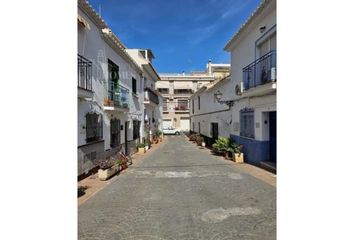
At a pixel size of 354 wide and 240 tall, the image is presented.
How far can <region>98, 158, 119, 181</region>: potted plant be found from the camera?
8.68m

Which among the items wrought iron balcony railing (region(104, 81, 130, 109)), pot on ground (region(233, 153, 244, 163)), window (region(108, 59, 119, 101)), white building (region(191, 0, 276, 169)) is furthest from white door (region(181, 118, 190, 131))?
pot on ground (region(233, 153, 244, 163))

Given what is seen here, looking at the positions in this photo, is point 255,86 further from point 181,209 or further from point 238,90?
point 181,209

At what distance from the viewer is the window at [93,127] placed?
9.20 meters

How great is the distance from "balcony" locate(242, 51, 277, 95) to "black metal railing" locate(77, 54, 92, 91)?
22.4 feet

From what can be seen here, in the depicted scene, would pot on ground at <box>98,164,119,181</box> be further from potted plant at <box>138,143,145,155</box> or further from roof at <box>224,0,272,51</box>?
roof at <box>224,0,272,51</box>

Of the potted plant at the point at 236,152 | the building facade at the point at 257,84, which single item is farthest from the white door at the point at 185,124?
the potted plant at the point at 236,152

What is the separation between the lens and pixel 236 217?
4922mm

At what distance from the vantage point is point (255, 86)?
32.9ft

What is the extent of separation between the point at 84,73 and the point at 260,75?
7349 mm

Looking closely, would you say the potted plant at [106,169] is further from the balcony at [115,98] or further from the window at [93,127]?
the balcony at [115,98]

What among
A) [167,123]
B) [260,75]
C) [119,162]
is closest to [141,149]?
[119,162]
